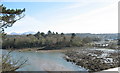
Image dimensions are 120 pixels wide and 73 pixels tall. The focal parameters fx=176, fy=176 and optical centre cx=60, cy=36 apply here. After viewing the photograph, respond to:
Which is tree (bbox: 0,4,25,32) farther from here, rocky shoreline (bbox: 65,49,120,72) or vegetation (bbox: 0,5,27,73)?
rocky shoreline (bbox: 65,49,120,72)

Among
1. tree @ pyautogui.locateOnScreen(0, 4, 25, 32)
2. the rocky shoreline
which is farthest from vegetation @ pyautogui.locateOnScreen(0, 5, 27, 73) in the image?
the rocky shoreline

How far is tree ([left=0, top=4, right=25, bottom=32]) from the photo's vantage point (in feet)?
8.29

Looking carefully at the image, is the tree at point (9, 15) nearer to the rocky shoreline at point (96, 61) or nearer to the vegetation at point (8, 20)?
the vegetation at point (8, 20)

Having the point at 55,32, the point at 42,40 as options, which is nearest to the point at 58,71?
the point at 42,40

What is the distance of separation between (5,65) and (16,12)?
2.59ft

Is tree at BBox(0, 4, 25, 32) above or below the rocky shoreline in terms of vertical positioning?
above

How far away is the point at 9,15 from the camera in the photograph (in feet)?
8.53

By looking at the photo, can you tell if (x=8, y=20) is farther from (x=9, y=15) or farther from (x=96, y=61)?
(x=96, y=61)

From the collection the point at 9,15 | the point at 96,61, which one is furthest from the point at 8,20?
the point at 96,61

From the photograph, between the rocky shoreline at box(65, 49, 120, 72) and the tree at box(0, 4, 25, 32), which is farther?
the rocky shoreline at box(65, 49, 120, 72)

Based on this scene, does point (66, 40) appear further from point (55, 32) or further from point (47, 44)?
point (55, 32)

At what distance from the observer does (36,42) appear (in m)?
24.2

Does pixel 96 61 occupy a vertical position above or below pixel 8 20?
below

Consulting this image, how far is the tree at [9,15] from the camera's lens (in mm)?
2527
